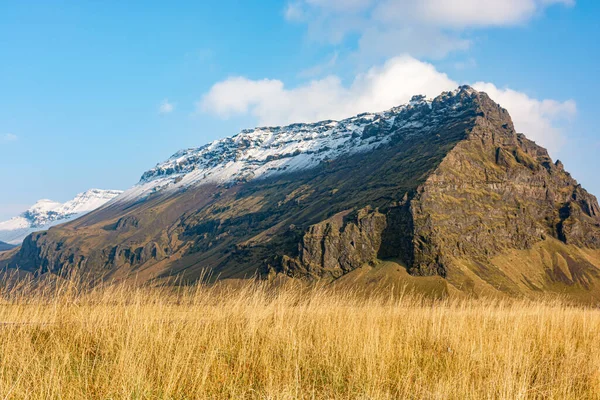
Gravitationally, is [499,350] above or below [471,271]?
above

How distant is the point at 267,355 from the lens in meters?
6.44

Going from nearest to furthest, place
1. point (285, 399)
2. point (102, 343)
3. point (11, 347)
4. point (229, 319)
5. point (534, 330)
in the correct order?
point (285, 399) → point (11, 347) → point (102, 343) → point (229, 319) → point (534, 330)

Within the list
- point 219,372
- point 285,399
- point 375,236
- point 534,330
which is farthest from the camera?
point 375,236

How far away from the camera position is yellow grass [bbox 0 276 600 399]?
17.5 ft

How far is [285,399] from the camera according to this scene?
4762 millimetres

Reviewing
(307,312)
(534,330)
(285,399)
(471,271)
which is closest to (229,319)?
(307,312)

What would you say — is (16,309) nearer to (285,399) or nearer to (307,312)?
(307,312)

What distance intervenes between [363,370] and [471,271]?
187296 millimetres

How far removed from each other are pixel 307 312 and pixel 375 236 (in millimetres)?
191852

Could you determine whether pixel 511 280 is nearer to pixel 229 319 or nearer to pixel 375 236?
pixel 375 236

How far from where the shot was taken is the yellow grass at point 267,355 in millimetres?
5324

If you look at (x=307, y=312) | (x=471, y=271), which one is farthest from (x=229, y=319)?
(x=471, y=271)

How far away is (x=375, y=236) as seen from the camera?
647 feet

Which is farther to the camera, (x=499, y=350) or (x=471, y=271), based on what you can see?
(x=471, y=271)
